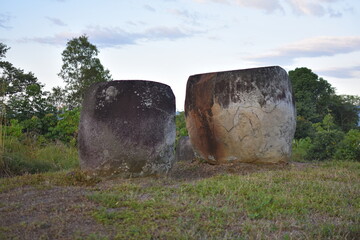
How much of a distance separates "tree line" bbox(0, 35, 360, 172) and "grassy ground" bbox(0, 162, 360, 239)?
3499 millimetres

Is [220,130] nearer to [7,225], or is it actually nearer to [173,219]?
[173,219]

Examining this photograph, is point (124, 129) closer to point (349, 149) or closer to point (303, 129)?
point (349, 149)

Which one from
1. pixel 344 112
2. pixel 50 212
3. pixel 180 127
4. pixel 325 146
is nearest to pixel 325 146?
pixel 325 146

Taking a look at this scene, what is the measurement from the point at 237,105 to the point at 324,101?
65.3ft

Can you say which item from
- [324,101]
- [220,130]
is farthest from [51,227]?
[324,101]

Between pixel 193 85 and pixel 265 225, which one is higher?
pixel 193 85

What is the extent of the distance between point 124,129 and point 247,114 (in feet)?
7.88

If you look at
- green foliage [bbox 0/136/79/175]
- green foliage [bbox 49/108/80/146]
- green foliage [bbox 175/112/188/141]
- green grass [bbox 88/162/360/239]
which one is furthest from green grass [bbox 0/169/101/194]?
green foliage [bbox 175/112/188/141]

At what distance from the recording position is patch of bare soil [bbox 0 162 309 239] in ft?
10.9

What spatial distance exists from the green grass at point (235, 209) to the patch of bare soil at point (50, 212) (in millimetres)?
151

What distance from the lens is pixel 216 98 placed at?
7.19 meters

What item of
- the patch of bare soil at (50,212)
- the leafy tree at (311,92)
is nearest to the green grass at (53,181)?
the patch of bare soil at (50,212)

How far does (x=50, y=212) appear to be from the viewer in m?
3.90

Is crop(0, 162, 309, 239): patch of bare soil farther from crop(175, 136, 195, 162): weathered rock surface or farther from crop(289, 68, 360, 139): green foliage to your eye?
crop(289, 68, 360, 139): green foliage
